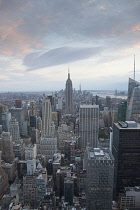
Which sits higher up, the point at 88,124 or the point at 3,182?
the point at 88,124

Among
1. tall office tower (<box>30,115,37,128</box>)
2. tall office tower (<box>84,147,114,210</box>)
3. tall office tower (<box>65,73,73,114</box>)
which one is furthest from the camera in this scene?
tall office tower (<box>65,73,73,114</box>)

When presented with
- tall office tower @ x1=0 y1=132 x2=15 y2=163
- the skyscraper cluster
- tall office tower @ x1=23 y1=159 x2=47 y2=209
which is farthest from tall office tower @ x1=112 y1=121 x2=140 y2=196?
tall office tower @ x1=0 y1=132 x2=15 y2=163

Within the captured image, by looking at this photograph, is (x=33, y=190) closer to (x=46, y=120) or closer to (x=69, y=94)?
(x=46, y=120)

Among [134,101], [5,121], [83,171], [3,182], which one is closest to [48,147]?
[3,182]

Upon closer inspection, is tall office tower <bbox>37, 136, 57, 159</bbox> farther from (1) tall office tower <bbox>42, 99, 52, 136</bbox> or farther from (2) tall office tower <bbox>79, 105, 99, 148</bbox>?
(1) tall office tower <bbox>42, 99, 52, 136</bbox>

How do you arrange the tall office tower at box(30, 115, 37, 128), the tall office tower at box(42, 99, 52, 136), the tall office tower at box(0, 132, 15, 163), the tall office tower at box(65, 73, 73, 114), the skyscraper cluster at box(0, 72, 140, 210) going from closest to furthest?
1. the skyscraper cluster at box(0, 72, 140, 210)
2. the tall office tower at box(0, 132, 15, 163)
3. the tall office tower at box(42, 99, 52, 136)
4. the tall office tower at box(30, 115, 37, 128)
5. the tall office tower at box(65, 73, 73, 114)

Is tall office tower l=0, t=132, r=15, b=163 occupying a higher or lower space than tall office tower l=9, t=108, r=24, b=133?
lower
